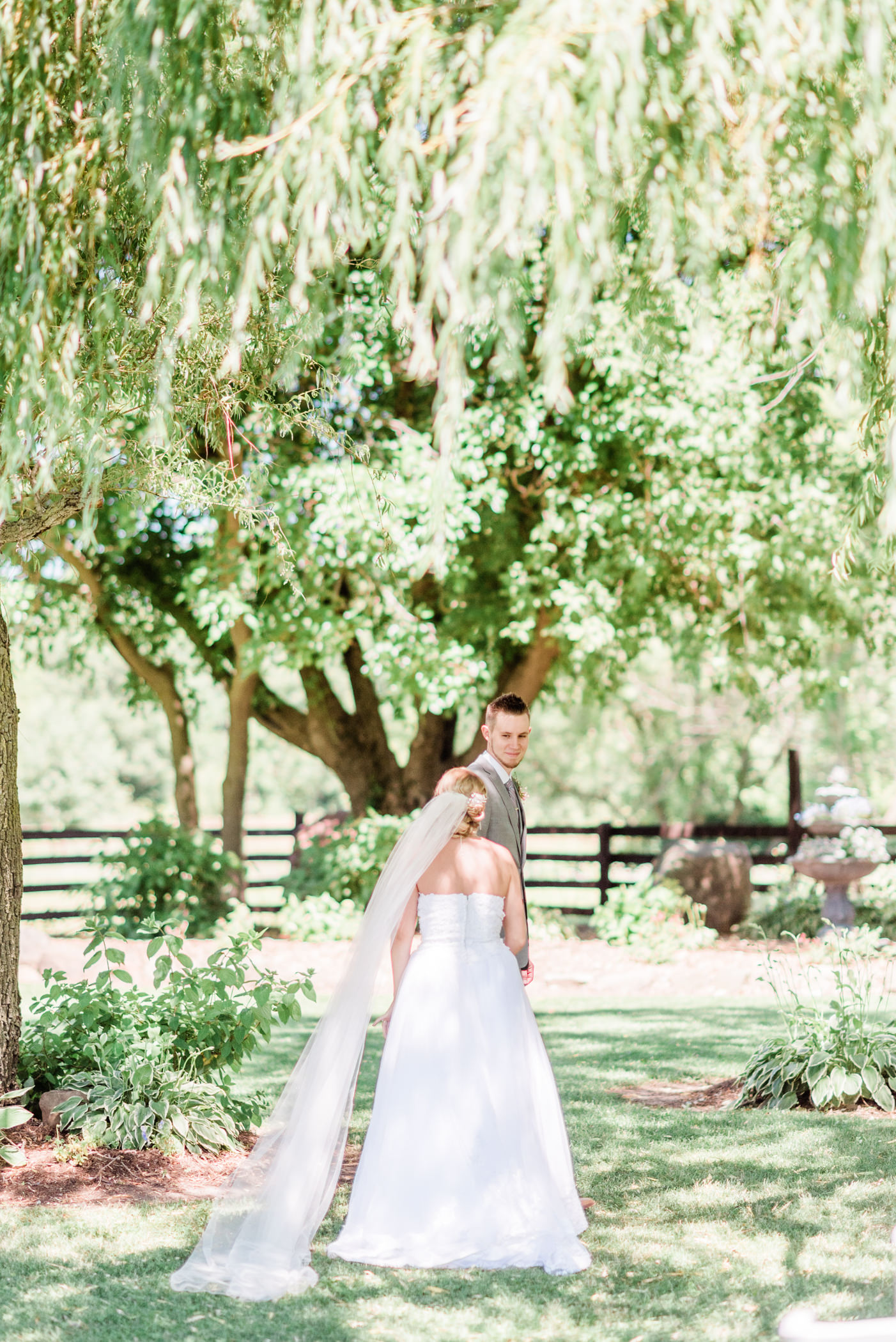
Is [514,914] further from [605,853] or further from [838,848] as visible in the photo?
[605,853]

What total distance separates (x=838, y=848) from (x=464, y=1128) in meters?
9.93

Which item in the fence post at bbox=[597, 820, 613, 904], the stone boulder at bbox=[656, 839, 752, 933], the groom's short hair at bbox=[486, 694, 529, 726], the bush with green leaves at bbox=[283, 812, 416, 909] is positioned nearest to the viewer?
the groom's short hair at bbox=[486, 694, 529, 726]

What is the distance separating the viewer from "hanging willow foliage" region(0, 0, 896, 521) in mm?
2680

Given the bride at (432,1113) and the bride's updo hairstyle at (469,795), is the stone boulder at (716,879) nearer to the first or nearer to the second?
the bride at (432,1113)

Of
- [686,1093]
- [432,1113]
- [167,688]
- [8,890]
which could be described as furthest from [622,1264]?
[167,688]

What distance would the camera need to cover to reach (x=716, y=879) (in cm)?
1436

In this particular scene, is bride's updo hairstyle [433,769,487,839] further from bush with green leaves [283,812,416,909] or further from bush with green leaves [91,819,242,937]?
bush with green leaves [91,819,242,937]

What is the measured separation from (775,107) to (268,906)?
13.4 meters

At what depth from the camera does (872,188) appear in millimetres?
2912

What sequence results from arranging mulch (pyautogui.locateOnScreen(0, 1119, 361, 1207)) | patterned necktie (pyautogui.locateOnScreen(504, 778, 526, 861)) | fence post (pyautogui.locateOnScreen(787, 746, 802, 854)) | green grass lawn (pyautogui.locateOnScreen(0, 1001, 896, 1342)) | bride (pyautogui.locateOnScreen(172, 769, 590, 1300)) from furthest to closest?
fence post (pyautogui.locateOnScreen(787, 746, 802, 854)) < patterned necktie (pyautogui.locateOnScreen(504, 778, 526, 861)) < mulch (pyautogui.locateOnScreen(0, 1119, 361, 1207)) < bride (pyautogui.locateOnScreen(172, 769, 590, 1300)) < green grass lawn (pyautogui.locateOnScreen(0, 1001, 896, 1342))

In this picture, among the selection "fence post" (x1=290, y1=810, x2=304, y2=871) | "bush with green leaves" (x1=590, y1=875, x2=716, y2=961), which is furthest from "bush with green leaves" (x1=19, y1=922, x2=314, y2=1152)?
"fence post" (x1=290, y1=810, x2=304, y2=871)

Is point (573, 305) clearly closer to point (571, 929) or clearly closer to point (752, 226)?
point (752, 226)

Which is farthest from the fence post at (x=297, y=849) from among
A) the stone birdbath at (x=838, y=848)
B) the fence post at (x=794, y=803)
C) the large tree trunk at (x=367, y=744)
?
the fence post at (x=794, y=803)

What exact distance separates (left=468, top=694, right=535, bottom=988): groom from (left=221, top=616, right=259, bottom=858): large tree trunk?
26.9ft
